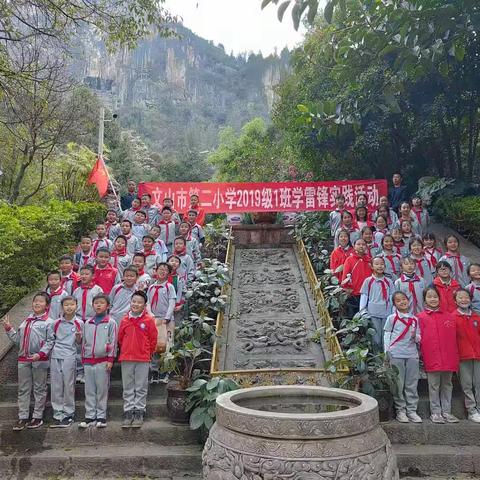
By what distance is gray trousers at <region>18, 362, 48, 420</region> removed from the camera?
536cm

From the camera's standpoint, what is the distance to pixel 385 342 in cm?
561

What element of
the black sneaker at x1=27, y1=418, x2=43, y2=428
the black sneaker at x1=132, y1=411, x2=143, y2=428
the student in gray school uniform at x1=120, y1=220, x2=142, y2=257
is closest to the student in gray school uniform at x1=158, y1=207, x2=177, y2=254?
the student in gray school uniform at x1=120, y1=220, x2=142, y2=257

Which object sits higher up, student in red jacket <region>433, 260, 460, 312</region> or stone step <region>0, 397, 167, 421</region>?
student in red jacket <region>433, 260, 460, 312</region>

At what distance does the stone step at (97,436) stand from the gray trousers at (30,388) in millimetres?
191

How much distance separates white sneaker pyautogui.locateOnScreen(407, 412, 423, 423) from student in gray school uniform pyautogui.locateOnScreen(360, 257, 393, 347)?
39.3 inches

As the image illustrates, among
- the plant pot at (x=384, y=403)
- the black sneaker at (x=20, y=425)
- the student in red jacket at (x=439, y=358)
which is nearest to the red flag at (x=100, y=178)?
the black sneaker at (x=20, y=425)

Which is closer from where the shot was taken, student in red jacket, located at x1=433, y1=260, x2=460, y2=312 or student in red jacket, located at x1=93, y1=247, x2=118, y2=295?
student in red jacket, located at x1=433, y1=260, x2=460, y2=312

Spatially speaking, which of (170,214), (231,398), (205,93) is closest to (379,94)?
(170,214)

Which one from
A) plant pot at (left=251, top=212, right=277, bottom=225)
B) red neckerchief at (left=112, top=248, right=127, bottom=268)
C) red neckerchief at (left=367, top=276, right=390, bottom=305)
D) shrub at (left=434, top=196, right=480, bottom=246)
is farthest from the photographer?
plant pot at (left=251, top=212, right=277, bottom=225)

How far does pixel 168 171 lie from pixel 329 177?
17.1m

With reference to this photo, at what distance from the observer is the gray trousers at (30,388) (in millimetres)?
5355

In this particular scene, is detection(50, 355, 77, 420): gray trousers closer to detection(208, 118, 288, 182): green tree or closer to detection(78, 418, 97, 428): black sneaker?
detection(78, 418, 97, 428): black sneaker

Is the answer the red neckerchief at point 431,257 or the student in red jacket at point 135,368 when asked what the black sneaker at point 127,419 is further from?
the red neckerchief at point 431,257

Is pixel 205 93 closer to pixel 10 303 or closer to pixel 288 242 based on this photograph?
pixel 288 242
